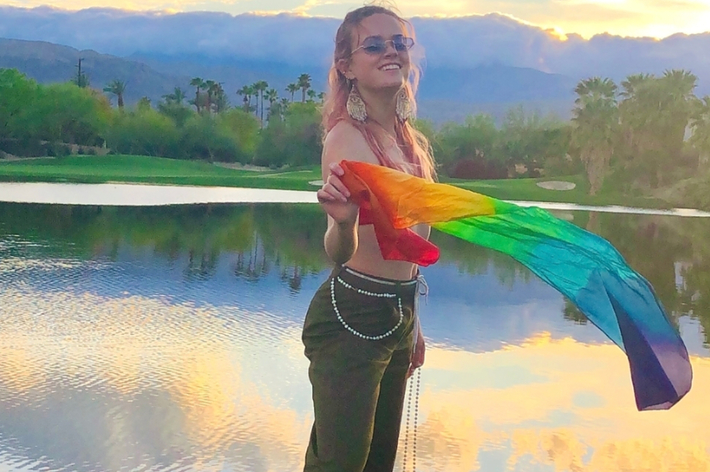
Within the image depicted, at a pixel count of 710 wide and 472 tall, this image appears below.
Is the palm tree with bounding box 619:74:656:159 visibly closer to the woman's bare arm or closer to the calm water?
the calm water

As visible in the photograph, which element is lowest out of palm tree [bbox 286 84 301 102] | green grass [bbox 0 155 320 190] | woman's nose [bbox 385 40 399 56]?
green grass [bbox 0 155 320 190]

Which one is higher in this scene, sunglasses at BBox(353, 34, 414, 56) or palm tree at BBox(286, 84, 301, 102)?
sunglasses at BBox(353, 34, 414, 56)

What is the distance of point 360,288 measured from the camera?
100 inches

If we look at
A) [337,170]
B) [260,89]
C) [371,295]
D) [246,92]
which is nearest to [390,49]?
[337,170]

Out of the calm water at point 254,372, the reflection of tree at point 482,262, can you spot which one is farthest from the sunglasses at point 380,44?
the reflection of tree at point 482,262

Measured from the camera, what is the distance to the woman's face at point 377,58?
2652 mm

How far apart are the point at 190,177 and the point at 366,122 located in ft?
119

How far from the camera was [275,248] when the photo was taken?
40.0 feet

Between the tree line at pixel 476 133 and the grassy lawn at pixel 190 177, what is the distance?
169 centimetres

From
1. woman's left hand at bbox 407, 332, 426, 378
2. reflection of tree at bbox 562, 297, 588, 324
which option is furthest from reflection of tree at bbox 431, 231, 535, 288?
woman's left hand at bbox 407, 332, 426, 378

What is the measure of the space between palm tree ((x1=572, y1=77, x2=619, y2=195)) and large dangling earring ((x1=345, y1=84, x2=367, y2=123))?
35.0m

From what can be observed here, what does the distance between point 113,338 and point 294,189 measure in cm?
2601

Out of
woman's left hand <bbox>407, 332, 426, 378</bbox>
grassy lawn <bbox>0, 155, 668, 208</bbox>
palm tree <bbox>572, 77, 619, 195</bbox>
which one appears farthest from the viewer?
palm tree <bbox>572, 77, 619, 195</bbox>

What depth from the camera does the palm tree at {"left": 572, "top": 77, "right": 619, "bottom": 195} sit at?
3706 cm
